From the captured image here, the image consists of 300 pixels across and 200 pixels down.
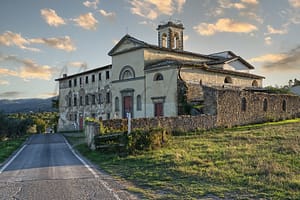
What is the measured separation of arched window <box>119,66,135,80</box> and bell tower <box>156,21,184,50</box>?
7.16 meters

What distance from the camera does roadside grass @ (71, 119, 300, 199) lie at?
8.34 meters

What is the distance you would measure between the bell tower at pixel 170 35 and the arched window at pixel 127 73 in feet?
23.5

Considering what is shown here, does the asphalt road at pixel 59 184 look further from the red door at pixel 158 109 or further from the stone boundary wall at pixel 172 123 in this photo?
the red door at pixel 158 109

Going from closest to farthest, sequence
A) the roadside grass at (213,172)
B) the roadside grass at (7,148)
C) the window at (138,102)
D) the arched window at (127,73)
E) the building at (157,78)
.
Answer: the roadside grass at (213,172) < the roadside grass at (7,148) < the building at (157,78) < the window at (138,102) < the arched window at (127,73)

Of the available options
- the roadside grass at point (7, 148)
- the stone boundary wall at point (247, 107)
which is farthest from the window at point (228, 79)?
the roadside grass at point (7, 148)

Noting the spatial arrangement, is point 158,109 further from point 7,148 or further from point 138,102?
point 7,148

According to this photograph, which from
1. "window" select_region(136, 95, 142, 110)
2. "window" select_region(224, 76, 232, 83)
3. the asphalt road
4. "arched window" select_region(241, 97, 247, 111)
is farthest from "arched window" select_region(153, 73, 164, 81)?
the asphalt road

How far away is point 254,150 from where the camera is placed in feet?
48.6

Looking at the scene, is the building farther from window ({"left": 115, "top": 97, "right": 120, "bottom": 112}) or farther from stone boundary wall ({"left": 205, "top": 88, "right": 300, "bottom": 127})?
stone boundary wall ({"left": 205, "top": 88, "right": 300, "bottom": 127})

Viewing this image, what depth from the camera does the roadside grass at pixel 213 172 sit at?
8.34 m

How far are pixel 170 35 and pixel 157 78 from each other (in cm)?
1120

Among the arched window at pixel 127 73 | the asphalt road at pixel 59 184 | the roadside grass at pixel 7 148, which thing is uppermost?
the arched window at pixel 127 73

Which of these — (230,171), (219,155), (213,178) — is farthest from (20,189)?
(219,155)

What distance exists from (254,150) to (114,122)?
10.3 metres
